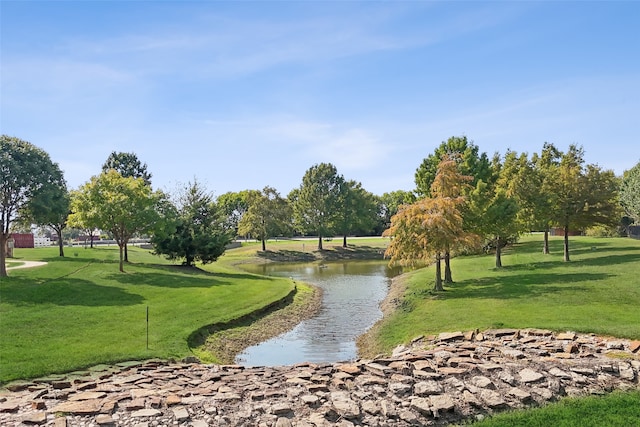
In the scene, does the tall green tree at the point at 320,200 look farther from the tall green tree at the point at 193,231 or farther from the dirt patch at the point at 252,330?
the dirt patch at the point at 252,330

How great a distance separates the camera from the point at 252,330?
22.4 metres

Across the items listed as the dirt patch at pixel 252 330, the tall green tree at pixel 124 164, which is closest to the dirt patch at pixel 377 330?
the dirt patch at pixel 252 330

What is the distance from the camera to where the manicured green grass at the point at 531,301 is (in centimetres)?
1786

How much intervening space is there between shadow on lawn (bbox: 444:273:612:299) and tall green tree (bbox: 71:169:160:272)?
78.5ft

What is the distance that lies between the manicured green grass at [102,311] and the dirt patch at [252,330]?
81 centimetres

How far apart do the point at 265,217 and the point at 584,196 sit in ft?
161

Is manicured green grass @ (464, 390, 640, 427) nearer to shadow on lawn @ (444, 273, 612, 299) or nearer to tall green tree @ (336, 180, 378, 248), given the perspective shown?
shadow on lawn @ (444, 273, 612, 299)

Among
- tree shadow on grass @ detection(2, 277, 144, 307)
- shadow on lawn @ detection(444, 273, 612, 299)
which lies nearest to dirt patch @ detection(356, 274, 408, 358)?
shadow on lawn @ detection(444, 273, 612, 299)

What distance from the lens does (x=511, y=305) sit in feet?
70.9

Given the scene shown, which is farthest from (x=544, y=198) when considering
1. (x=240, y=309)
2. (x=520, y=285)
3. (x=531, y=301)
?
(x=240, y=309)

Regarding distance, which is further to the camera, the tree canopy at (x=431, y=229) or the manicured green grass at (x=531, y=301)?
the tree canopy at (x=431, y=229)

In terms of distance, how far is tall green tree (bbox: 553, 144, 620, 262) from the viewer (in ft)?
124

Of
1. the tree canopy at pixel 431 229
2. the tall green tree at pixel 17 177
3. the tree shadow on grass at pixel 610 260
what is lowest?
the tree shadow on grass at pixel 610 260

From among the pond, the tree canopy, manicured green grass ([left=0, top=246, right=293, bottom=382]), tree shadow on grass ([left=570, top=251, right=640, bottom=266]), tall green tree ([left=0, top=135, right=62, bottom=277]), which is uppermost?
tall green tree ([left=0, top=135, right=62, bottom=277])
